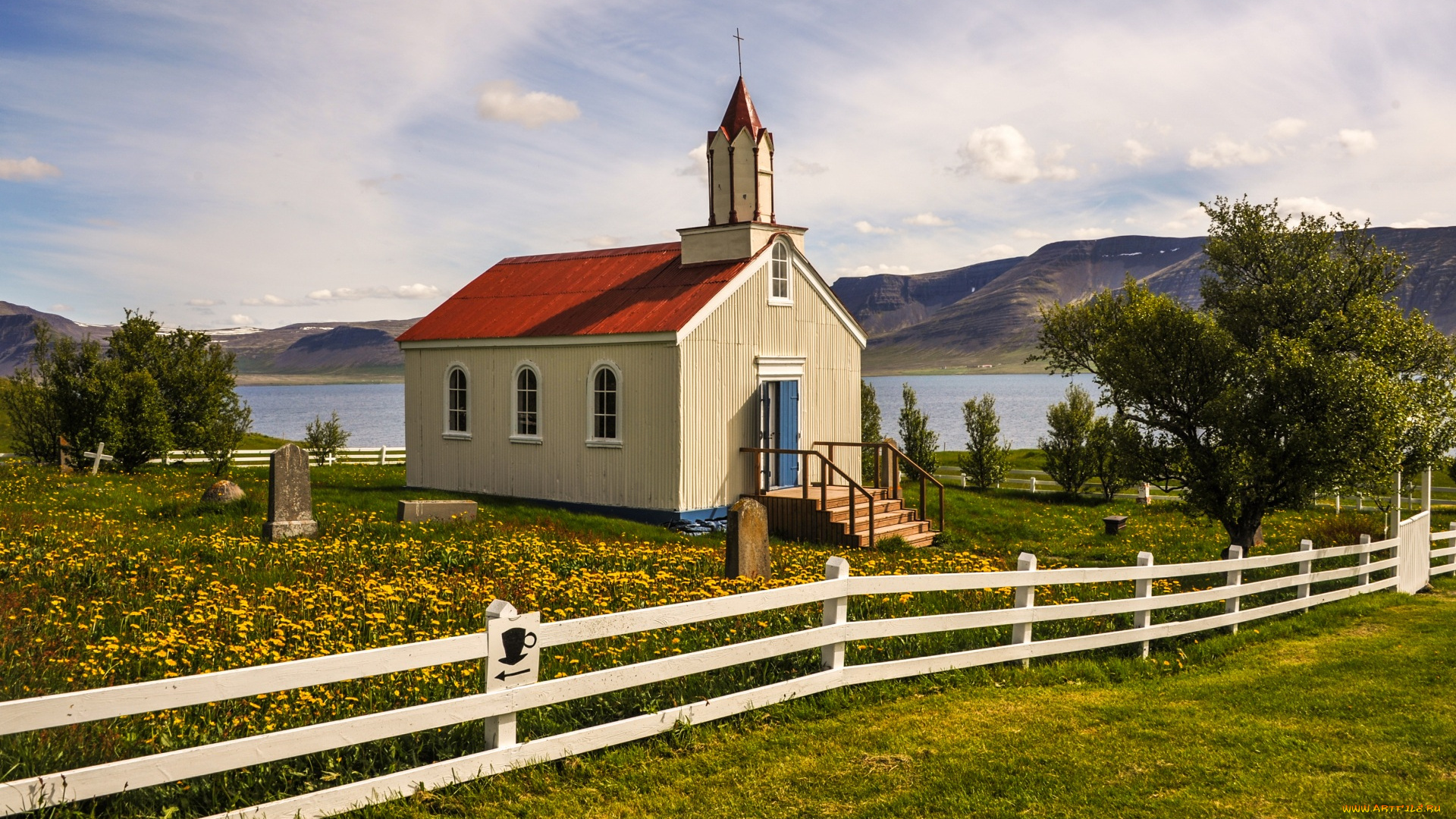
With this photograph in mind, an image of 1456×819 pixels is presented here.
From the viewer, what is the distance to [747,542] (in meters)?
13.8

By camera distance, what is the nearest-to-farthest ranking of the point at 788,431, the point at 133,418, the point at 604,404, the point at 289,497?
the point at 289,497, the point at 604,404, the point at 788,431, the point at 133,418

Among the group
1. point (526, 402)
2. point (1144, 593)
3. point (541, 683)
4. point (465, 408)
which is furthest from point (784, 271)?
point (541, 683)

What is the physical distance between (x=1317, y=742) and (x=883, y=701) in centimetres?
327

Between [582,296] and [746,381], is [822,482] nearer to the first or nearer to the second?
[746,381]

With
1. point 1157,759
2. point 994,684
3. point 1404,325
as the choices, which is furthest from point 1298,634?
point 1404,325

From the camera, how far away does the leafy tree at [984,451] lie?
3803 centimetres

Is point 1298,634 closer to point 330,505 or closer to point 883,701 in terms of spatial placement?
point 883,701

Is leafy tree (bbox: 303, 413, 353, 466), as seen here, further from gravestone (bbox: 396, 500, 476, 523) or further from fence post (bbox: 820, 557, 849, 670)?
fence post (bbox: 820, 557, 849, 670)

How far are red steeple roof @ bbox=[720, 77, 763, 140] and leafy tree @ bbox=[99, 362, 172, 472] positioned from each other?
1810cm

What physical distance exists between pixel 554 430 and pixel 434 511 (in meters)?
4.55

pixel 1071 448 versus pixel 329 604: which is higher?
pixel 1071 448

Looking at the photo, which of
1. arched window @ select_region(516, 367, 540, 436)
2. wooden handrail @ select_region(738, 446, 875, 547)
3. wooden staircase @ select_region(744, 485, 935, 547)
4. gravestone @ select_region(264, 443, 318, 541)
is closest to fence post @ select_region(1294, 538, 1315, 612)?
wooden handrail @ select_region(738, 446, 875, 547)

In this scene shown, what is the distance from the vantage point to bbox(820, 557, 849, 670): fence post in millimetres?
8219

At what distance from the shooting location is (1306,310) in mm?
22141
